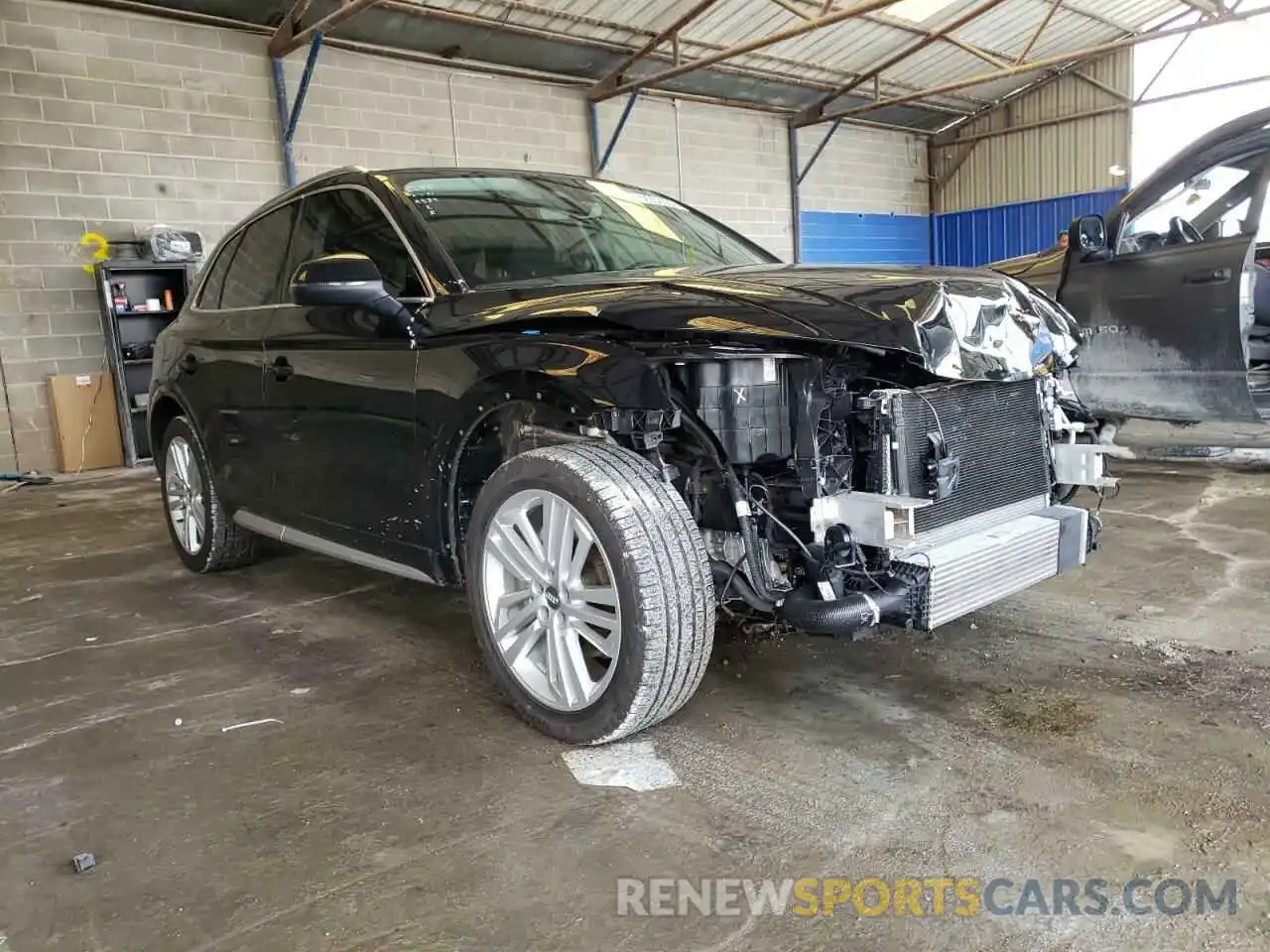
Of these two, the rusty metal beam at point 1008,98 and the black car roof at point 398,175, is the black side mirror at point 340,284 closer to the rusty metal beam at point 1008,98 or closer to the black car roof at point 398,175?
the black car roof at point 398,175

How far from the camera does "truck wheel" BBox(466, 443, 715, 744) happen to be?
2334 mm

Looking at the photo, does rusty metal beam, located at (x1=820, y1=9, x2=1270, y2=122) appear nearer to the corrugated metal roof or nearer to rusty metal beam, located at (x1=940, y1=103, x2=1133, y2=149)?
the corrugated metal roof

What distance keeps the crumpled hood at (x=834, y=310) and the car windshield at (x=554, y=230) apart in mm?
288

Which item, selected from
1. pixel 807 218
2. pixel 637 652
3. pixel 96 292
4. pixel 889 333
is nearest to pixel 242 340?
pixel 637 652

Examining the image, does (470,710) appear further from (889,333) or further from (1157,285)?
(1157,285)

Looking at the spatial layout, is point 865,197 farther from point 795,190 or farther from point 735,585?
point 735,585

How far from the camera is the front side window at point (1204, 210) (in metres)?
4.78

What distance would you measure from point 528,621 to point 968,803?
1.20m

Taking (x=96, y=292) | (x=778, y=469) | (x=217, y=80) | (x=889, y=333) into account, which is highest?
(x=217, y=80)

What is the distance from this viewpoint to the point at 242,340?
149 inches

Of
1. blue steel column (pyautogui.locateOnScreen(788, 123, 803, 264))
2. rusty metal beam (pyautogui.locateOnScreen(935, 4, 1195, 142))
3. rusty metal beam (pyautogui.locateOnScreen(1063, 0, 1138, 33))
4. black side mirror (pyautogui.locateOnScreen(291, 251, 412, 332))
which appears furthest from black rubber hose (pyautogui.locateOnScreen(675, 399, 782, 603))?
rusty metal beam (pyautogui.locateOnScreen(935, 4, 1195, 142))

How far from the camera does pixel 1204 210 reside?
4.93m

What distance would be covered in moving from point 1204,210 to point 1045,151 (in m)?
12.6

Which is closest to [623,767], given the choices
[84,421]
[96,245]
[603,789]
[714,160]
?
[603,789]
